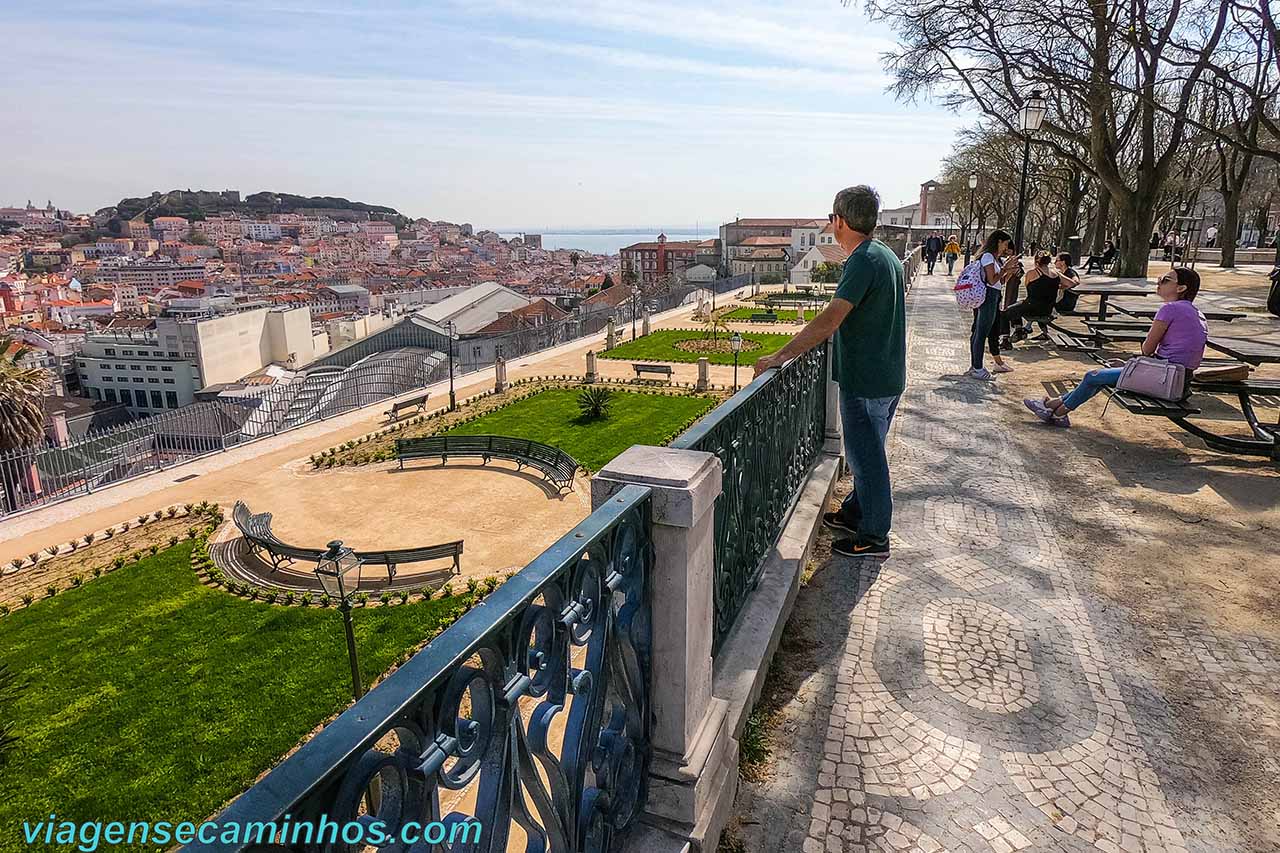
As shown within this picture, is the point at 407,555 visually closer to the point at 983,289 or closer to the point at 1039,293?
the point at 983,289

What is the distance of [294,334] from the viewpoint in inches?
2618

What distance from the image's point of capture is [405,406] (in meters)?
23.5

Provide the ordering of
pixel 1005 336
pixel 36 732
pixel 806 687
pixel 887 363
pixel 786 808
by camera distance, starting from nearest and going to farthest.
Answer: pixel 786 808, pixel 806 687, pixel 887 363, pixel 36 732, pixel 1005 336

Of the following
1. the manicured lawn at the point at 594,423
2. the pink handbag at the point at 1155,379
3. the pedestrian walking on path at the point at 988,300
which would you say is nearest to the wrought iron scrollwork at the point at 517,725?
the pink handbag at the point at 1155,379

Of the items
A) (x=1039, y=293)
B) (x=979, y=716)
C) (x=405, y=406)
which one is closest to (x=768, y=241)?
(x=405, y=406)

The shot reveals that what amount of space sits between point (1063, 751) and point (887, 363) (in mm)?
2050

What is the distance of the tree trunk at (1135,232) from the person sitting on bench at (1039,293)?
10.3m

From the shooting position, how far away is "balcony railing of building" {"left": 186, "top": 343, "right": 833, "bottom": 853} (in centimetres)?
120

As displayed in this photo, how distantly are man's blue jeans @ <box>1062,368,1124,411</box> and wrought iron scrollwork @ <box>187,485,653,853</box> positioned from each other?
6723 mm

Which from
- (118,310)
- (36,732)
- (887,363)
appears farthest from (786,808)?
(118,310)

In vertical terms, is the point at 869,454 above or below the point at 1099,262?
below

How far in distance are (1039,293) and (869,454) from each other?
10.1 m

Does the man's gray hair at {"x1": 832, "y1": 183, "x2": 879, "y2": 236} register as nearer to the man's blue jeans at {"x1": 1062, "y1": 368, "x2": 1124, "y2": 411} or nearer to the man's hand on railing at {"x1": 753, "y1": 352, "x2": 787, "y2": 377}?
the man's hand on railing at {"x1": 753, "y1": 352, "x2": 787, "y2": 377}

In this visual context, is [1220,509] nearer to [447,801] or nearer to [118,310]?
[447,801]
